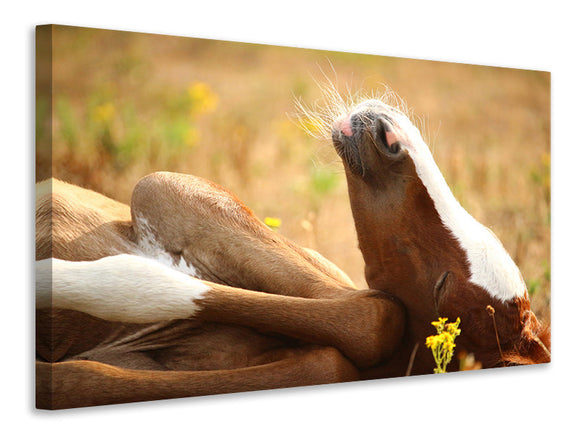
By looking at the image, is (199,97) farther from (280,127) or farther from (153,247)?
(153,247)

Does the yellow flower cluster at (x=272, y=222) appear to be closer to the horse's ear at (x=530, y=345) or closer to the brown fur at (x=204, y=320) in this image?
the brown fur at (x=204, y=320)

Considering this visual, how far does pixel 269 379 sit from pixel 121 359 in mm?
391

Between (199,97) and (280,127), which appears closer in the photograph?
(199,97)

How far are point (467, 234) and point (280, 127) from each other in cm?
105

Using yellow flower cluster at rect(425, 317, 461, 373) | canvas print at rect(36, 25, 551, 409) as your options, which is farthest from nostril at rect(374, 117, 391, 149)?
yellow flower cluster at rect(425, 317, 461, 373)

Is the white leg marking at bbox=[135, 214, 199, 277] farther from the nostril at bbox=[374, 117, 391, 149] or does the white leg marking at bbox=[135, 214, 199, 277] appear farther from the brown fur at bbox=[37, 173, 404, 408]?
the nostril at bbox=[374, 117, 391, 149]

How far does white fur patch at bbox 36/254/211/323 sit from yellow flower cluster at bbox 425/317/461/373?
→ 670 mm

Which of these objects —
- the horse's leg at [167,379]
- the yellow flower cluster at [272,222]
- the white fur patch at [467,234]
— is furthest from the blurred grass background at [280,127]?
the horse's leg at [167,379]

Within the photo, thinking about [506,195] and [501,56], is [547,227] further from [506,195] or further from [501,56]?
[501,56]

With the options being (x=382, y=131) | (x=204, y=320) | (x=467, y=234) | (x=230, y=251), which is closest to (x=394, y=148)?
(x=382, y=131)

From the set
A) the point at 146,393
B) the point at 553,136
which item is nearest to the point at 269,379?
the point at 146,393

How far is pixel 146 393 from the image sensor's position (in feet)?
7.42

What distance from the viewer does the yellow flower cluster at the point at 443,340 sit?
246 cm

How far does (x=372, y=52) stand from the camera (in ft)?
9.44
